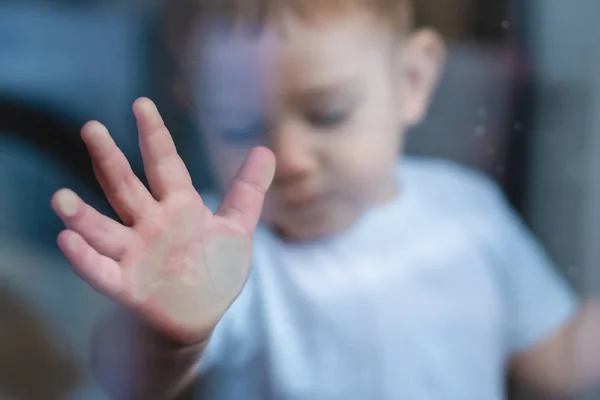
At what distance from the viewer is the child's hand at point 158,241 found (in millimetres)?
409

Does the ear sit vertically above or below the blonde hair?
below

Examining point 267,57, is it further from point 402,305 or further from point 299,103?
point 402,305

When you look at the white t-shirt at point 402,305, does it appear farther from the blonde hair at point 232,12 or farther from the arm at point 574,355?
the blonde hair at point 232,12

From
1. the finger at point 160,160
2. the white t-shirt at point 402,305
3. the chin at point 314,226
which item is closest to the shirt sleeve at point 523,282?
the white t-shirt at point 402,305

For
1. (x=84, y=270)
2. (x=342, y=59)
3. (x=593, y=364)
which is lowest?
(x=593, y=364)

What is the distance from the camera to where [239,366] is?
1.54ft

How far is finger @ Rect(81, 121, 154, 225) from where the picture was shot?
418mm

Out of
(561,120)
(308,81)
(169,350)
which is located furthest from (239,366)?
(561,120)

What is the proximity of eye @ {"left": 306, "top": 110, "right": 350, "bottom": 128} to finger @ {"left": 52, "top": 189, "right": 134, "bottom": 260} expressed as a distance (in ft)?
0.48

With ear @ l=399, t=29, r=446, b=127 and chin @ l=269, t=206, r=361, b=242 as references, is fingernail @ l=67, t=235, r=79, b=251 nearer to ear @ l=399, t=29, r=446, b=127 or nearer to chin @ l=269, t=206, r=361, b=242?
chin @ l=269, t=206, r=361, b=242

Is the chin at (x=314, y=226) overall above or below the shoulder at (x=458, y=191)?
below

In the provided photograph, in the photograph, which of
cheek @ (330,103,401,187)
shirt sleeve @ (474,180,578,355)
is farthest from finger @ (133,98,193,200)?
shirt sleeve @ (474,180,578,355)

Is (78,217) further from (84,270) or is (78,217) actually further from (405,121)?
(405,121)

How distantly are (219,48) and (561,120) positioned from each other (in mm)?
280
